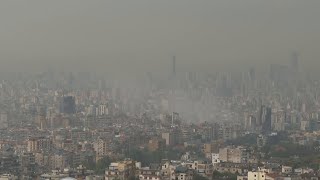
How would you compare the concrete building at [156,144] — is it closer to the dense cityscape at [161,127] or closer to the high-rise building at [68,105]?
the dense cityscape at [161,127]

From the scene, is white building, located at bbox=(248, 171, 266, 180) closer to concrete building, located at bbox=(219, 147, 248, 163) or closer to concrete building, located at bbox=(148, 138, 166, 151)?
concrete building, located at bbox=(219, 147, 248, 163)

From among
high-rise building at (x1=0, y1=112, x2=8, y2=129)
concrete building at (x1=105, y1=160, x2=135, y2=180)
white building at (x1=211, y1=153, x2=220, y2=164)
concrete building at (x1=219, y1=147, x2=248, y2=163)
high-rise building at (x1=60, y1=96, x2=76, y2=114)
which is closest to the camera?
concrete building at (x1=105, y1=160, x2=135, y2=180)

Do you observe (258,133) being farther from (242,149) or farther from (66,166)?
(66,166)

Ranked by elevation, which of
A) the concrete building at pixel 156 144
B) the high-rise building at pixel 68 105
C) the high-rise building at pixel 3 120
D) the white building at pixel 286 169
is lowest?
the white building at pixel 286 169

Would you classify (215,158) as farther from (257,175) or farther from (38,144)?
(257,175)

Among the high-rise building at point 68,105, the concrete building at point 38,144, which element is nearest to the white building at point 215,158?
the concrete building at point 38,144

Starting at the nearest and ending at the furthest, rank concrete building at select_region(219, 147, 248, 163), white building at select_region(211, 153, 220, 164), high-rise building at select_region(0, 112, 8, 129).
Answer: white building at select_region(211, 153, 220, 164) < concrete building at select_region(219, 147, 248, 163) < high-rise building at select_region(0, 112, 8, 129)

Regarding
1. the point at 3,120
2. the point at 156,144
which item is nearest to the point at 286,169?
the point at 156,144

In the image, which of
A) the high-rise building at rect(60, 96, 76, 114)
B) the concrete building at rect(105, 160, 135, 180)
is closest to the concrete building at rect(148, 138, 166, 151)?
the concrete building at rect(105, 160, 135, 180)
